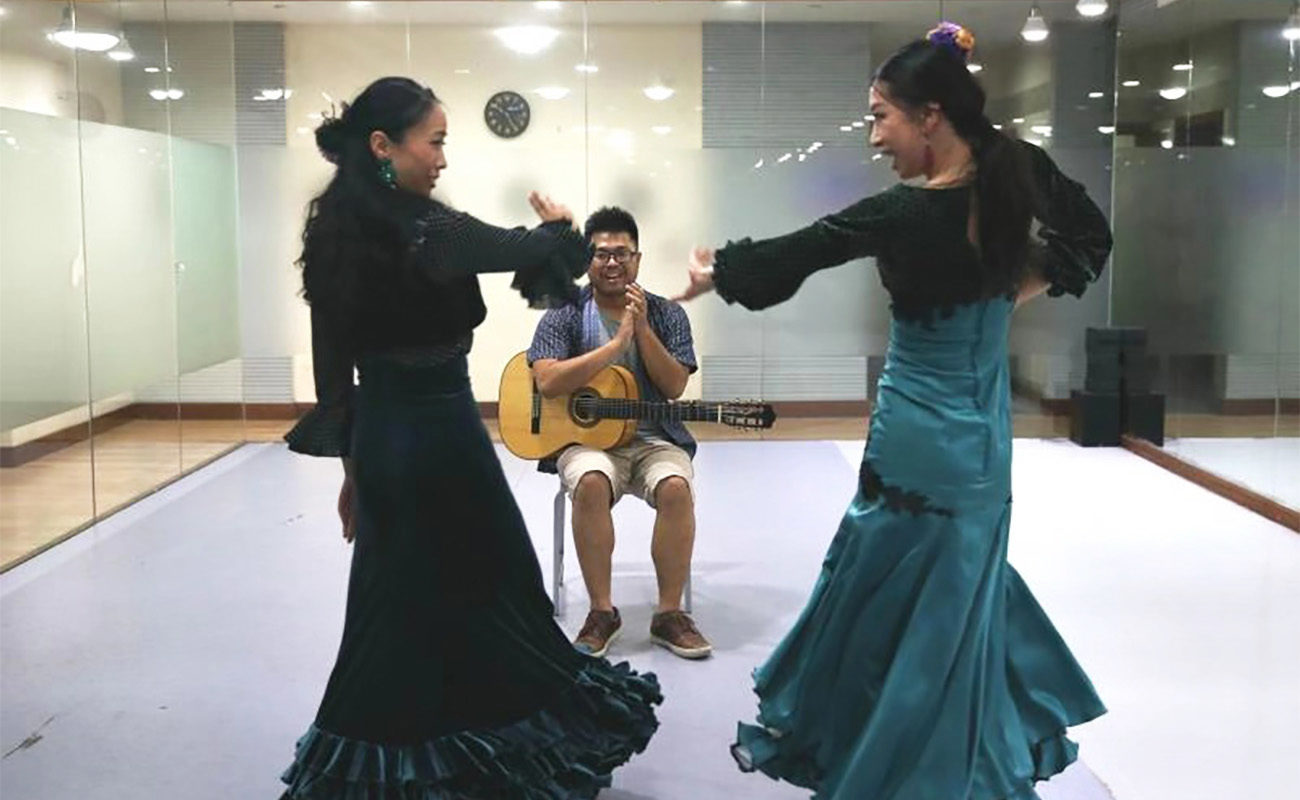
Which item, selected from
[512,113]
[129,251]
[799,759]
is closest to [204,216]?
[129,251]

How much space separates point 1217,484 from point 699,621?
298 centimetres

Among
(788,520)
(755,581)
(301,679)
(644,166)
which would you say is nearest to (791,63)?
(644,166)

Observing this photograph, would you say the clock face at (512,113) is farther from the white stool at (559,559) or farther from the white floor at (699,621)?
the white stool at (559,559)

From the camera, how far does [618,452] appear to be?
12.1 feet

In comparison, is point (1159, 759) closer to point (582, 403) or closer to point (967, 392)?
point (967, 392)

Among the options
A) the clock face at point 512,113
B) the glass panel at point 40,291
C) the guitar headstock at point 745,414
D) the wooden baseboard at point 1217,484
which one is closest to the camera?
the guitar headstock at point 745,414

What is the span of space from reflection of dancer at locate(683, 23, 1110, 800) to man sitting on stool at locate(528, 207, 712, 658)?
4.21 feet

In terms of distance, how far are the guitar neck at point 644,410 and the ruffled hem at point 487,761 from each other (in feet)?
3.77

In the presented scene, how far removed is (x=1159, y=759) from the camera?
2834mm

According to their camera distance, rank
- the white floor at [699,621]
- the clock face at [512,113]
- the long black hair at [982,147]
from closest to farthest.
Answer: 1. the long black hair at [982,147]
2. the white floor at [699,621]
3. the clock face at [512,113]

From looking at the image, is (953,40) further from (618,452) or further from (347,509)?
(618,452)

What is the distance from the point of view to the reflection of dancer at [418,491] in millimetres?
2188

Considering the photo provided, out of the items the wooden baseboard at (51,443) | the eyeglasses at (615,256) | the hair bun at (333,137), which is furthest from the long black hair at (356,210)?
the wooden baseboard at (51,443)

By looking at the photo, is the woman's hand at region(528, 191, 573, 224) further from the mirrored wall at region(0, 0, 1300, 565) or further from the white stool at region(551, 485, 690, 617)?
the mirrored wall at region(0, 0, 1300, 565)
